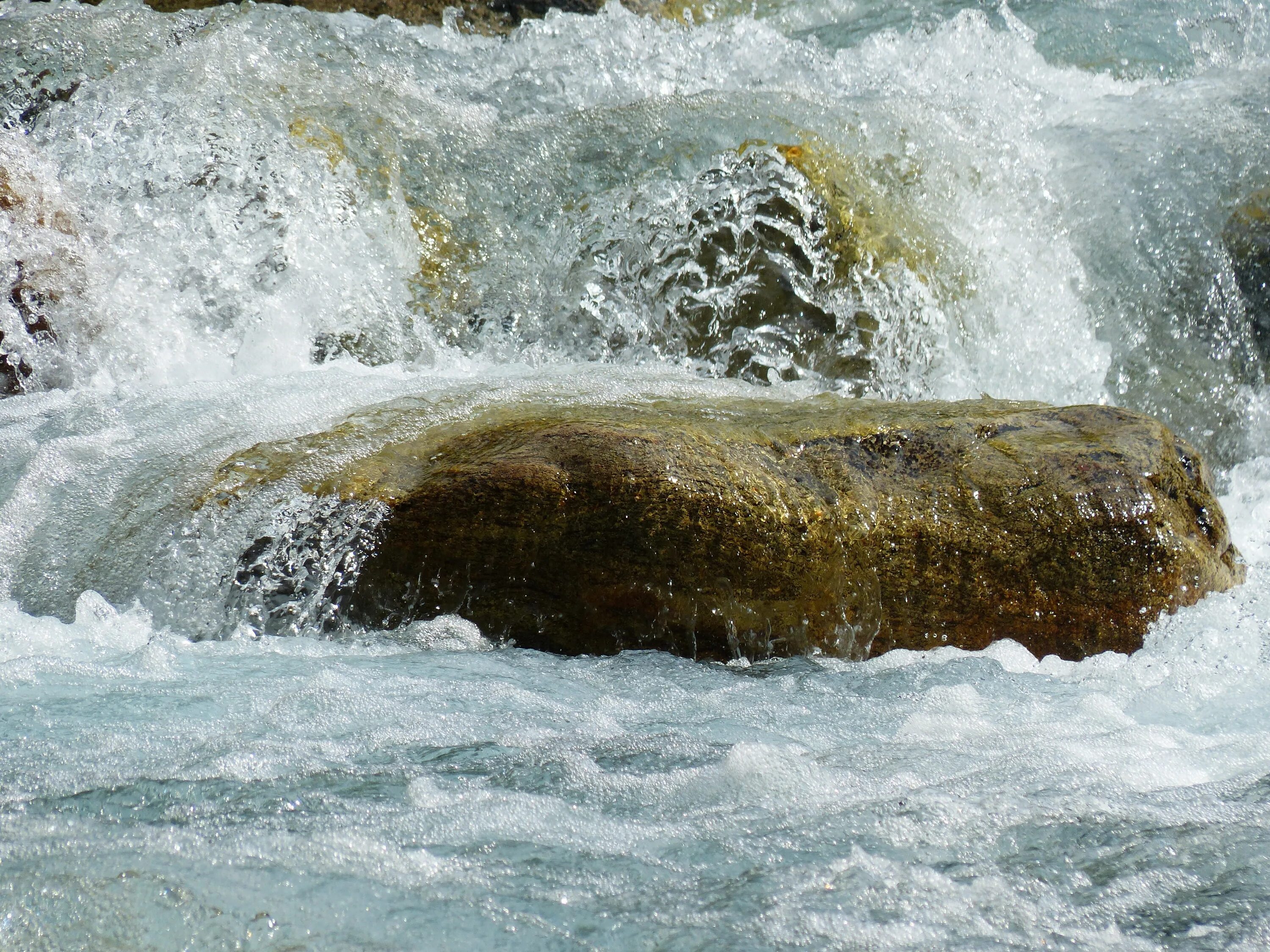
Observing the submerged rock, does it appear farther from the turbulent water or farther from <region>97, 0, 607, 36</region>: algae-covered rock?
<region>97, 0, 607, 36</region>: algae-covered rock

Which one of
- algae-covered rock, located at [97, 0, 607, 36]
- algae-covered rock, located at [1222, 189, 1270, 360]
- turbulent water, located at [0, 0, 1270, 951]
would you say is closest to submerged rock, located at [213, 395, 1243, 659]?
turbulent water, located at [0, 0, 1270, 951]

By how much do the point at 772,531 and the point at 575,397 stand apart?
3.03 ft

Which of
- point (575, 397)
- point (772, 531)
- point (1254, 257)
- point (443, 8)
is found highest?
point (443, 8)

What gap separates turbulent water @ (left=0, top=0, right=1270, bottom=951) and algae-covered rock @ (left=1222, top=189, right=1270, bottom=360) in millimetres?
65

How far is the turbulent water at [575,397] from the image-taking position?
1.59 m

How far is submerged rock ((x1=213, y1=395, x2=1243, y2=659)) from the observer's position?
9.21ft

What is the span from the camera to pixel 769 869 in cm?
164

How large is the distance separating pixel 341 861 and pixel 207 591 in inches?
54.6

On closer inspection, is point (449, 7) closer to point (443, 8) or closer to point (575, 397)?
→ point (443, 8)

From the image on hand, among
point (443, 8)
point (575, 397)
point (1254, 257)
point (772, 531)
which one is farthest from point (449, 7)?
point (772, 531)

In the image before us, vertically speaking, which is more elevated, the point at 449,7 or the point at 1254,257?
the point at 449,7

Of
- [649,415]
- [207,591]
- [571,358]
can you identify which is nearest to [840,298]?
[571,358]

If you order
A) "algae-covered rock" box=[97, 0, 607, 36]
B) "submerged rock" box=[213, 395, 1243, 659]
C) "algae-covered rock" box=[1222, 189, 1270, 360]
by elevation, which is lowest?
"submerged rock" box=[213, 395, 1243, 659]

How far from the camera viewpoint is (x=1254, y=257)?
5.45 metres
